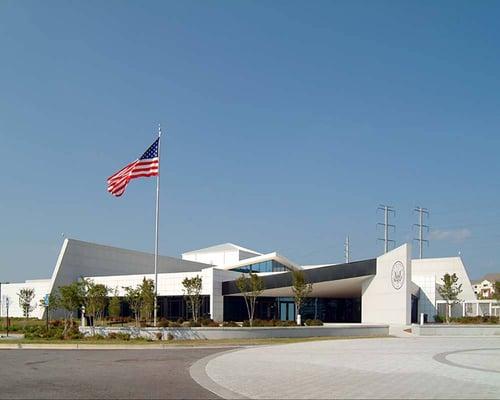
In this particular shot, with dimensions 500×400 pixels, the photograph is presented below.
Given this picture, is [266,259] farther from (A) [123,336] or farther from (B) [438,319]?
(A) [123,336]

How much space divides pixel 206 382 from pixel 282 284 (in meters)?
35.4

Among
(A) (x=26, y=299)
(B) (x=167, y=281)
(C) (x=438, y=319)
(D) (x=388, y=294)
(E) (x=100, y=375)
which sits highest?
(B) (x=167, y=281)

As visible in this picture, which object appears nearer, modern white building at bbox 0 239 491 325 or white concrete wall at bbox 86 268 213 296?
modern white building at bbox 0 239 491 325

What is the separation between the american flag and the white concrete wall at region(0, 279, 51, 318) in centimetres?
3327

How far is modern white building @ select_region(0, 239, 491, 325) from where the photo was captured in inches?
1756

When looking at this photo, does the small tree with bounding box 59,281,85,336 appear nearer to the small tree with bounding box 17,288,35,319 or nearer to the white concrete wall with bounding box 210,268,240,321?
the white concrete wall with bounding box 210,268,240,321

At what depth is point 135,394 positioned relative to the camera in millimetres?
11578

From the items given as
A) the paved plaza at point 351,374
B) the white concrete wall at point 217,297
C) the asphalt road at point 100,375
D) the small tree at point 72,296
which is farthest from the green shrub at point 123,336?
the white concrete wall at point 217,297

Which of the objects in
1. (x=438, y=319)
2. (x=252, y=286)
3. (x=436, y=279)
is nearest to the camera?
(x=252, y=286)

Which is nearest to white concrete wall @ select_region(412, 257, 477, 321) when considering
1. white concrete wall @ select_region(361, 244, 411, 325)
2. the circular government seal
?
white concrete wall @ select_region(361, 244, 411, 325)

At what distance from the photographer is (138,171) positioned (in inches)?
1260

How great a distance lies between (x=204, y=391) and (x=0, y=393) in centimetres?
417

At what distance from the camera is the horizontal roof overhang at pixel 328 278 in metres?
46.4

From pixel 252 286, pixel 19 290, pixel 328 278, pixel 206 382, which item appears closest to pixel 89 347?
pixel 206 382
